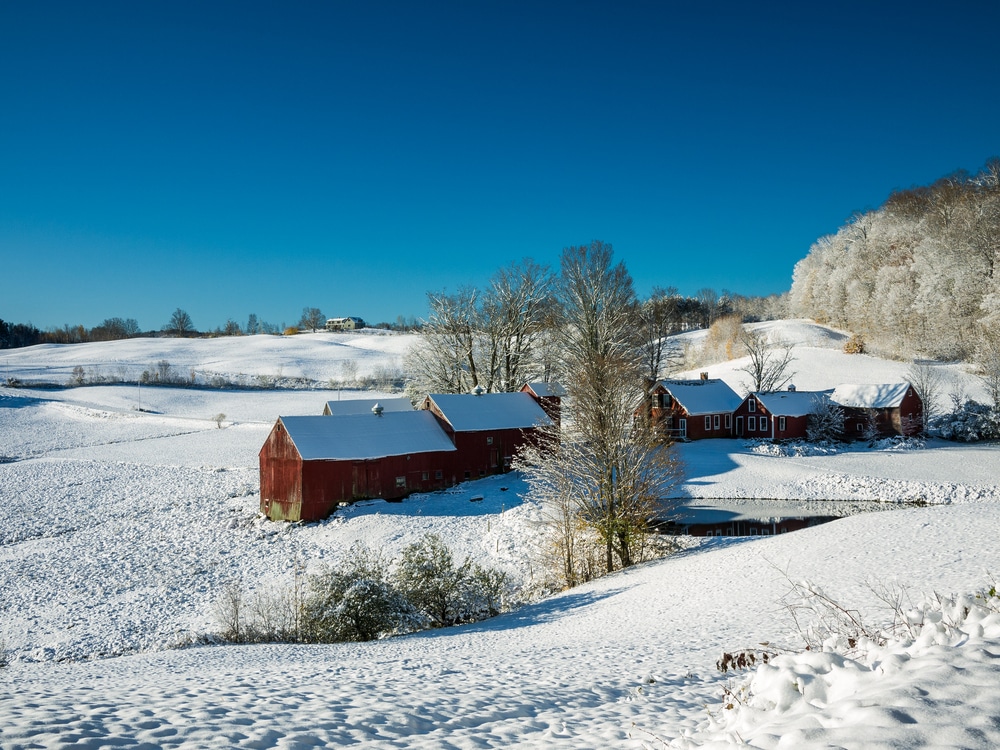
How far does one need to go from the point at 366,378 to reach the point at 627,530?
67027 mm

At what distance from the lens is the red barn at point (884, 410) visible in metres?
43.7

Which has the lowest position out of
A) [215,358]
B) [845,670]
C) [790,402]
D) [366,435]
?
[845,670]

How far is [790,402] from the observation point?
45625mm

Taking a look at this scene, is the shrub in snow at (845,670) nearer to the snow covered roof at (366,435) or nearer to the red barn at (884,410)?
the snow covered roof at (366,435)

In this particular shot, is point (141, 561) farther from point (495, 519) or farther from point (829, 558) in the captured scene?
point (829, 558)

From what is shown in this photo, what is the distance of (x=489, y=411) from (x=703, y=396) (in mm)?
19252

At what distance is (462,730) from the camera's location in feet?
21.6

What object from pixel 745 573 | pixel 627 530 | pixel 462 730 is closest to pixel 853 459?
pixel 627 530

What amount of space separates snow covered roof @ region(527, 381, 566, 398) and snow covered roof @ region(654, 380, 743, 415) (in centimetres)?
936

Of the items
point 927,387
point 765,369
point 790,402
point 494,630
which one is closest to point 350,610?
point 494,630

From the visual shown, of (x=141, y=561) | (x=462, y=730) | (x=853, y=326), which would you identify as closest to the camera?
(x=462, y=730)

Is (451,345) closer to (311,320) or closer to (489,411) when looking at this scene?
(489,411)

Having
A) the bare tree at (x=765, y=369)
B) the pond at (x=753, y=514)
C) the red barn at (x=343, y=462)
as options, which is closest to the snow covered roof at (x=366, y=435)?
the red barn at (x=343, y=462)

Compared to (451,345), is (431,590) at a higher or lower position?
lower
